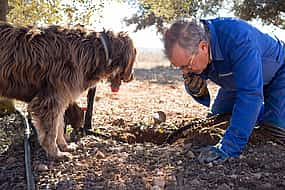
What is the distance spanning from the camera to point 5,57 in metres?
4.30

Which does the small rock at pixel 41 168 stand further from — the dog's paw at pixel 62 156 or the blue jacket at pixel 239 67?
the blue jacket at pixel 239 67

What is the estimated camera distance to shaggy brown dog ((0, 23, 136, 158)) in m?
4.32

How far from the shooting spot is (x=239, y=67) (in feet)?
12.9

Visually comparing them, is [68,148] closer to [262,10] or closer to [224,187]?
[224,187]

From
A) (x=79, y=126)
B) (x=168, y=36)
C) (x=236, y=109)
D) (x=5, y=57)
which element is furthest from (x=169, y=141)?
(x=5, y=57)

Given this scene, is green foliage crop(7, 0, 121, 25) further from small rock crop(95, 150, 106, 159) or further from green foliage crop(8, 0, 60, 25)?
small rock crop(95, 150, 106, 159)

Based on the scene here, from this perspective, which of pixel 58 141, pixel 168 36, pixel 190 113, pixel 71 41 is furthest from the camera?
pixel 190 113

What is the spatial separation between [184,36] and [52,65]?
4.48 feet

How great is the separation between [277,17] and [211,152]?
11.0 metres

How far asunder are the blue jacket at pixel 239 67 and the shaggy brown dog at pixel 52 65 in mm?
986

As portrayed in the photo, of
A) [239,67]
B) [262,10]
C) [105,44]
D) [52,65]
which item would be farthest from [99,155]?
[262,10]

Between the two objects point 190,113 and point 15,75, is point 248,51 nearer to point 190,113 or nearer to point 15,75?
point 15,75

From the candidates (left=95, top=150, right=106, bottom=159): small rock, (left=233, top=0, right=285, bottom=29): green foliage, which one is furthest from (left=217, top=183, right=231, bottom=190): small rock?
(left=233, top=0, right=285, bottom=29): green foliage

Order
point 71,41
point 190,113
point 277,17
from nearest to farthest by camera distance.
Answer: point 71,41 → point 190,113 → point 277,17
